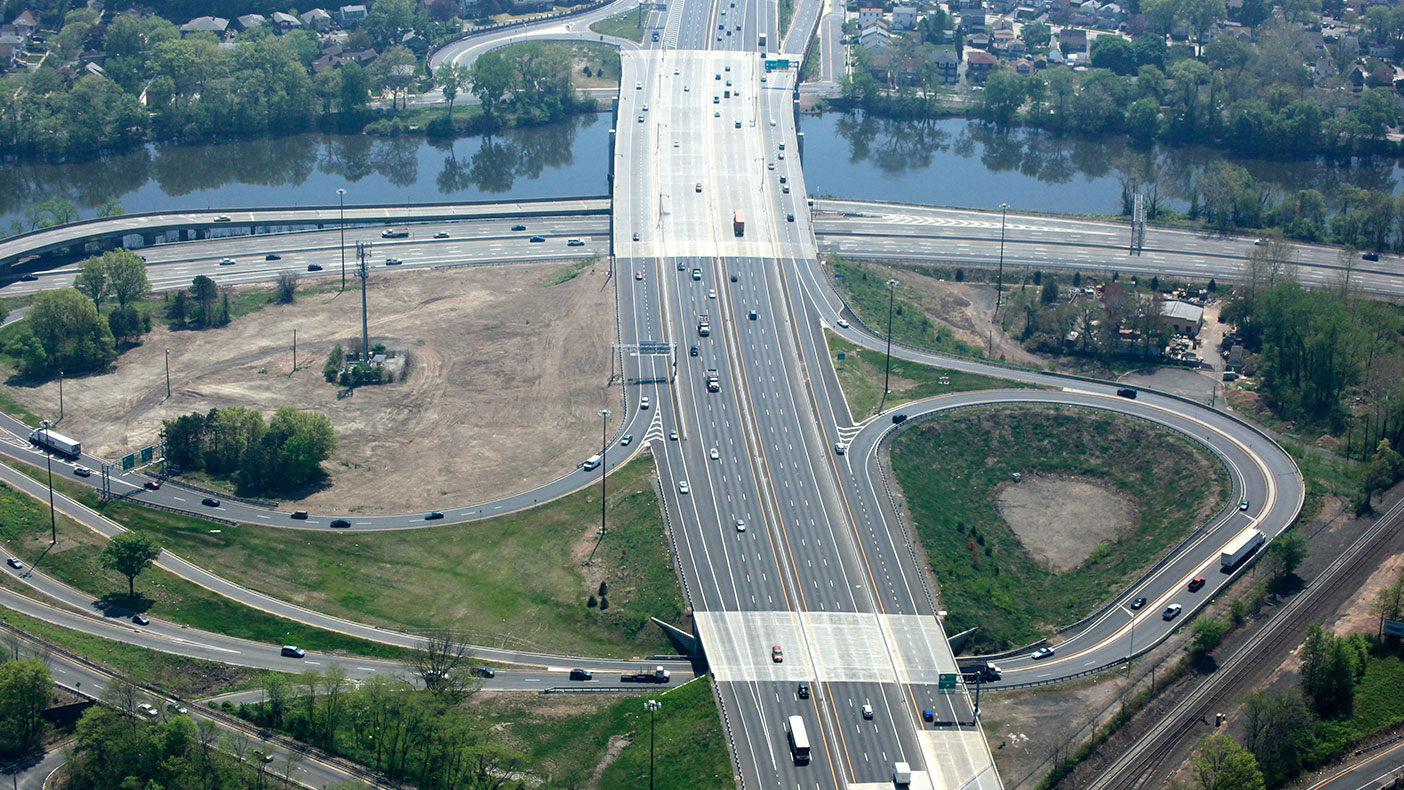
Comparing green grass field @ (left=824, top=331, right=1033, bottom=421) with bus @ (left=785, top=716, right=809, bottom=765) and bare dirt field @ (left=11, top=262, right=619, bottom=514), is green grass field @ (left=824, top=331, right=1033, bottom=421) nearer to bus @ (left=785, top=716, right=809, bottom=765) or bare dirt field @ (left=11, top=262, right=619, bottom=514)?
bare dirt field @ (left=11, top=262, right=619, bottom=514)

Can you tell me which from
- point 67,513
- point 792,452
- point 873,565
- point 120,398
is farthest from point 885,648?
point 120,398

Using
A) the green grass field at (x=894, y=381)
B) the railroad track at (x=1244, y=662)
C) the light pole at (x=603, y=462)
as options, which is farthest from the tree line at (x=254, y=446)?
the railroad track at (x=1244, y=662)

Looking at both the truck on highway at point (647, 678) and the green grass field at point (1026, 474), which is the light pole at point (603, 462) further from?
the green grass field at point (1026, 474)

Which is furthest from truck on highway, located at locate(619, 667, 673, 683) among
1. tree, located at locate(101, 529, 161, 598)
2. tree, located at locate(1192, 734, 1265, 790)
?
tree, located at locate(101, 529, 161, 598)

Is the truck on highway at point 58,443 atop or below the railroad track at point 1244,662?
atop

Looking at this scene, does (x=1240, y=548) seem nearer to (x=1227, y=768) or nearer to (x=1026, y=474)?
(x=1026, y=474)

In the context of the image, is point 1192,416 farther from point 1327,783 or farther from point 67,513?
point 67,513
